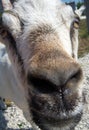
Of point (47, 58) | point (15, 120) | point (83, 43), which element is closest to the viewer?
point (47, 58)

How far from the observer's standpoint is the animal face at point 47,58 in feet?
14.0

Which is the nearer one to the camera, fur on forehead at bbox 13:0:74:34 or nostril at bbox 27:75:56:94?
nostril at bbox 27:75:56:94

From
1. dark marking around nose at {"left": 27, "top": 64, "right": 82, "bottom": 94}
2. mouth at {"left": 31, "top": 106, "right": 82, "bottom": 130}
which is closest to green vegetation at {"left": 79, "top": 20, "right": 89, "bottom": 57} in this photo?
mouth at {"left": 31, "top": 106, "right": 82, "bottom": 130}

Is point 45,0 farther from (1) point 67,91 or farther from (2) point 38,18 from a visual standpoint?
(1) point 67,91

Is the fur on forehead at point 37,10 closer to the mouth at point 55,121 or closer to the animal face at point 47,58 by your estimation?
the animal face at point 47,58

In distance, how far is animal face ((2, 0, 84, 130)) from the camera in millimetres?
4254

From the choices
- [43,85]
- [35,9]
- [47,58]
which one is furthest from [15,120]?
[43,85]

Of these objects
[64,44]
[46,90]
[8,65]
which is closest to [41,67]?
[46,90]

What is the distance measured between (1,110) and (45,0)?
4.29 meters

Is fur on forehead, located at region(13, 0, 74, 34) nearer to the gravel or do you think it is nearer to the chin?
the chin

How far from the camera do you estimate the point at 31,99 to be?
15.3ft

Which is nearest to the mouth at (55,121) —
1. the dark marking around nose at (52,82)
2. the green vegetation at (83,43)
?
the dark marking around nose at (52,82)

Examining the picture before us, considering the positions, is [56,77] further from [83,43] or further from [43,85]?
[83,43]

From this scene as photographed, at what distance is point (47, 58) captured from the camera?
4.40m
